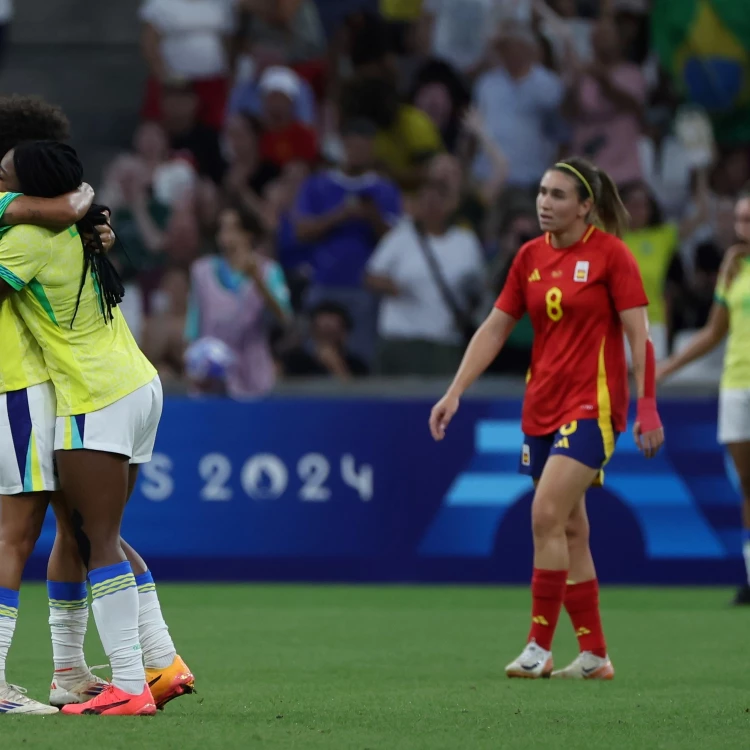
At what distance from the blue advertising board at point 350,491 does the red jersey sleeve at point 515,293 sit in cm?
389

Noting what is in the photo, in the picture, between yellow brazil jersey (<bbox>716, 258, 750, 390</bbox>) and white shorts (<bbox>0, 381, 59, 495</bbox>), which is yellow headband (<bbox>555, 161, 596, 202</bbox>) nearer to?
white shorts (<bbox>0, 381, 59, 495</bbox>)

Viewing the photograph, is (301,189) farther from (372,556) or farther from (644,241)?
(372,556)

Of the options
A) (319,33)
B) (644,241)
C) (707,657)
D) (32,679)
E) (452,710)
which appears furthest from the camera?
(319,33)

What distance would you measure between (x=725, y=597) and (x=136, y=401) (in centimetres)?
622

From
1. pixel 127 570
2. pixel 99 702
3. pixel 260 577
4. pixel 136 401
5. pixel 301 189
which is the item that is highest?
pixel 301 189

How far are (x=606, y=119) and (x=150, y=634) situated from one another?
9613mm

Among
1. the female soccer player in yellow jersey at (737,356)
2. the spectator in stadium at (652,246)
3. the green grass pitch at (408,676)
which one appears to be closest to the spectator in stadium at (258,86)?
the spectator in stadium at (652,246)

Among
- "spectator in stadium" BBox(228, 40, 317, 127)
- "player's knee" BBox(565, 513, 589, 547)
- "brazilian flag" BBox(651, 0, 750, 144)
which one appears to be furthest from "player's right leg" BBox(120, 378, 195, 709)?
"brazilian flag" BBox(651, 0, 750, 144)

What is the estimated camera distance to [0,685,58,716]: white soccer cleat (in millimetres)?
5461

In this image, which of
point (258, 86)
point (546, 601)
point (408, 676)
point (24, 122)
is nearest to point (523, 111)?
point (258, 86)

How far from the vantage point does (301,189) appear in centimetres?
1384

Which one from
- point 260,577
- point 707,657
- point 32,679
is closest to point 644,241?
point 260,577

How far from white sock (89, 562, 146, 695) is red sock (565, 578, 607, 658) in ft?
8.00

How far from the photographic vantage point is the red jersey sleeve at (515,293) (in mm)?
7344
